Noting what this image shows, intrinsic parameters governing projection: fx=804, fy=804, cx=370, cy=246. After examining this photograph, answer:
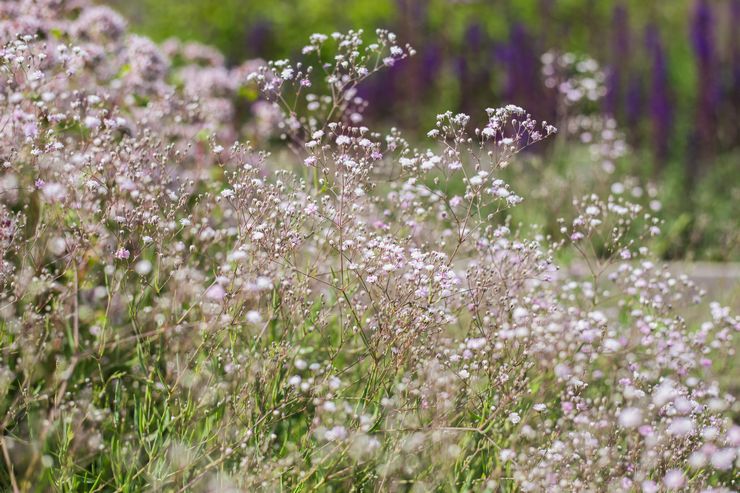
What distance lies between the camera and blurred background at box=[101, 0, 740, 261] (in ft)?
22.4

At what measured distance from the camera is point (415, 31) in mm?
8594

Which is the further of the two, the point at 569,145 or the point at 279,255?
the point at 569,145

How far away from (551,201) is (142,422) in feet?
12.7

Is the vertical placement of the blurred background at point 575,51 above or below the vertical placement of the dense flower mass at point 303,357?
below

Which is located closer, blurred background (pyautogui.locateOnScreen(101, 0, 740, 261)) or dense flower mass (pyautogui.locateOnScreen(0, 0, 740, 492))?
dense flower mass (pyautogui.locateOnScreen(0, 0, 740, 492))

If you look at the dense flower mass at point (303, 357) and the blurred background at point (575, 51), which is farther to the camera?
the blurred background at point (575, 51)

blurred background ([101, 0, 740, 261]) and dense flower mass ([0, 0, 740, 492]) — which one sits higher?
dense flower mass ([0, 0, 740, 492])

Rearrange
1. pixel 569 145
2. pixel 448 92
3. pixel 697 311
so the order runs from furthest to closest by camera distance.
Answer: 1. pixel 448 92
2. pixel 569 145
3. pixel 697 311

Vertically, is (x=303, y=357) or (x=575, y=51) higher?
(x=303, y=357)

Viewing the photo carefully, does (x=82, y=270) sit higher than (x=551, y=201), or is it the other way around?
(x=82, y=270)

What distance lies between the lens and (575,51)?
10789mm

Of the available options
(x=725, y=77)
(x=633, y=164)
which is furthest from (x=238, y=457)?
(x=725, y=77)

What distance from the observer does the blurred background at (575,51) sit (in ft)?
22.4

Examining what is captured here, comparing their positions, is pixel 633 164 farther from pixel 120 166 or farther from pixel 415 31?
pixel 120 166
